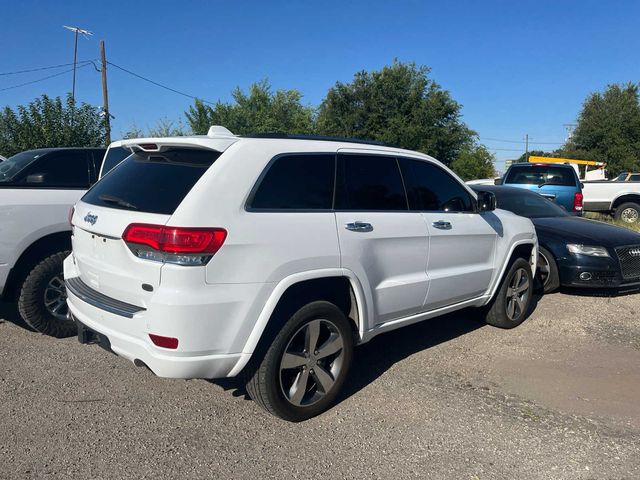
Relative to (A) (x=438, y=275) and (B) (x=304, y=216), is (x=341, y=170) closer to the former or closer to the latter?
(B) (x=304, y=216)

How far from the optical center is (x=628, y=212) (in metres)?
16.2

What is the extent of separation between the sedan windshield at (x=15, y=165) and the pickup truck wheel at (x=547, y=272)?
19.3 feet

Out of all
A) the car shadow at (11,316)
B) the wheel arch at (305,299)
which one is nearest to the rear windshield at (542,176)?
the wheel arch at (305,299)

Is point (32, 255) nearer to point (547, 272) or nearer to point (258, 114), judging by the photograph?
point (547, 272)

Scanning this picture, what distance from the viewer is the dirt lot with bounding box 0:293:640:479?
3.06 m

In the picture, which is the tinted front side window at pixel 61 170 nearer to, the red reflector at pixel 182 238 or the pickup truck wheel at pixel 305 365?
the red reflector at pixel 182 238

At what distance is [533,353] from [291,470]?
290 cm

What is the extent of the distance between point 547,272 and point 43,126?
16.8 metres

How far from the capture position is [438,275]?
4.44 metres

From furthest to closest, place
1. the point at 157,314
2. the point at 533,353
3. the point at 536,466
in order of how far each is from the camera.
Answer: the point at 533,353 → the point at 536,466 → the point at 157,314

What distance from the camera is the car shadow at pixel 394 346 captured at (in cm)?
409

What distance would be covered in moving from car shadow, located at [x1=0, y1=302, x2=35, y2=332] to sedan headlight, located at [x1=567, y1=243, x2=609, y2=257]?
6.04 metres

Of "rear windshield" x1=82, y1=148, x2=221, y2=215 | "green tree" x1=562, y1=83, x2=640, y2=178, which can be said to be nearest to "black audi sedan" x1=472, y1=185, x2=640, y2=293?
"rear windshield" x1=82, y1=148, x2=221, y2=215

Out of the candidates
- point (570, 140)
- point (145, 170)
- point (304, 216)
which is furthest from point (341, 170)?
point (570, 140)
